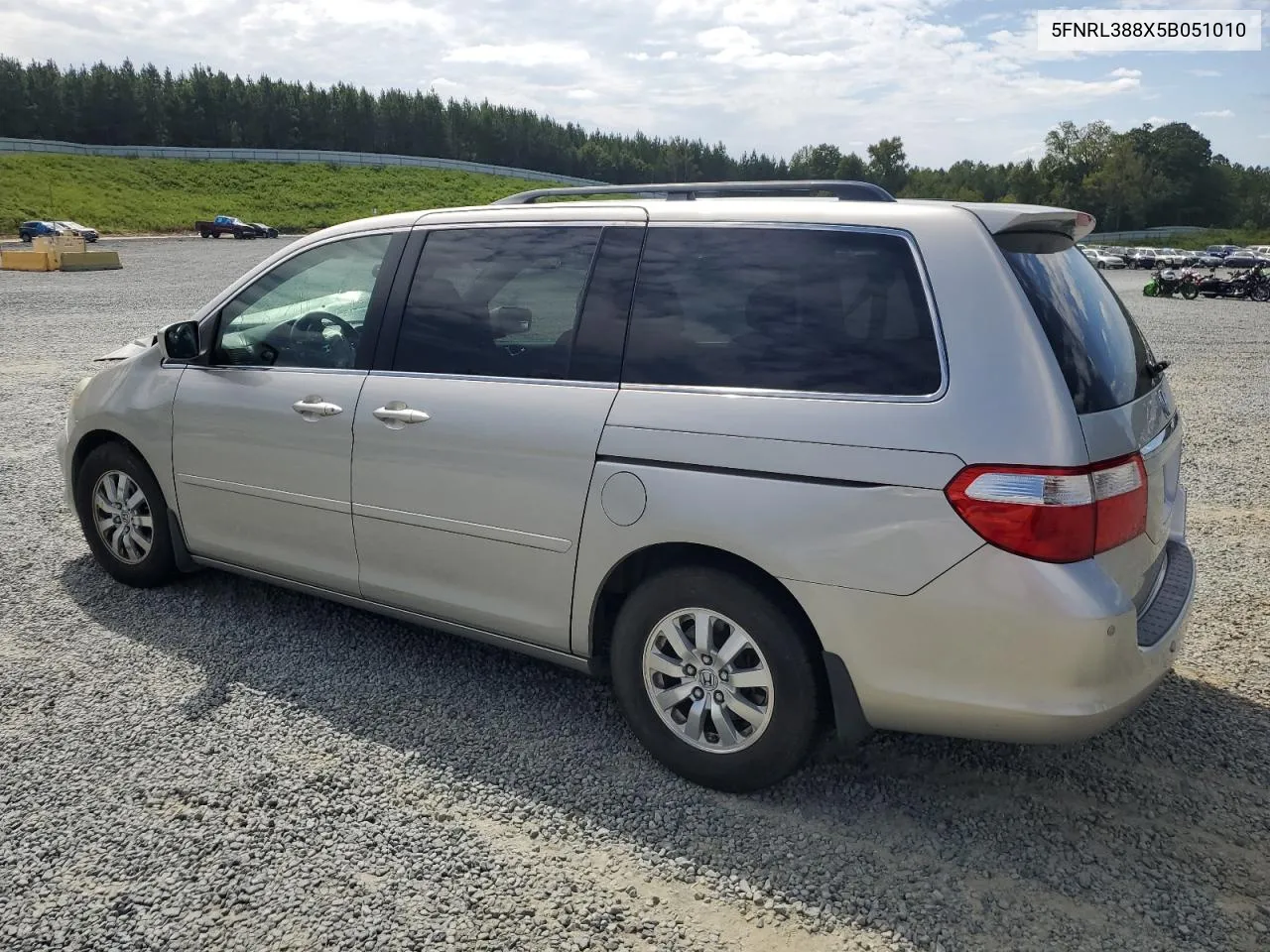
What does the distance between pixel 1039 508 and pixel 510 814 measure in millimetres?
1844

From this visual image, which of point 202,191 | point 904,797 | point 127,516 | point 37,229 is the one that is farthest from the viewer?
point 202,191

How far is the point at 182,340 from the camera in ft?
14.8

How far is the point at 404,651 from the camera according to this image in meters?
4.34

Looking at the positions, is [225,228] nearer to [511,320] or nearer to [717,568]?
[511,320]

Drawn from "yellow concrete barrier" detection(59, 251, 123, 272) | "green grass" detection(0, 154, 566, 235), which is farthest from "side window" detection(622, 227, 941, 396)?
"green grass" detection(0, 154, 566, 235)

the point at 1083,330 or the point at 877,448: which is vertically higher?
the point at 1083,330

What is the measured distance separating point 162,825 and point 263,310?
2320 mm

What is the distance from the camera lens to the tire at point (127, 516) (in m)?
4.76

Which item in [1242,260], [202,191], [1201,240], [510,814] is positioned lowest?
[510,814]

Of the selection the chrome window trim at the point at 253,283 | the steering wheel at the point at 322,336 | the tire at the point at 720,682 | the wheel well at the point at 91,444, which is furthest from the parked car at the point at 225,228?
the tire at the point at 720,682

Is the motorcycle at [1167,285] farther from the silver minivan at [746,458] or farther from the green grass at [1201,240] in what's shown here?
the green grass at [1201,240]

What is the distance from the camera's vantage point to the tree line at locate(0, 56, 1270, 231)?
90938 millimetres

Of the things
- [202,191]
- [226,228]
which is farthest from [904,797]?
[202,191]

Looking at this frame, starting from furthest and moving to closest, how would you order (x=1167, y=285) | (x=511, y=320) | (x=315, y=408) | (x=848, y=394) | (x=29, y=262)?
(x=29, y=262) < (x=1167, y=285) < (x=315, y=408) < (x=511, y=320) < (x=848, y=394)
